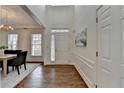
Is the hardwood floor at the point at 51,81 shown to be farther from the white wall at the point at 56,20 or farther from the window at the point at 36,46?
the window at the point at 36,46

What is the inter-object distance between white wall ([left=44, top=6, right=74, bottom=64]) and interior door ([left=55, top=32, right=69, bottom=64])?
1.64 feet

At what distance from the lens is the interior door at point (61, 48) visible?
9.81 metres

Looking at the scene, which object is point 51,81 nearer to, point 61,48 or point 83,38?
point 83,38

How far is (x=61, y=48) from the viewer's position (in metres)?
9.86

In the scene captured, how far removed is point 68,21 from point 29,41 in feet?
10.1

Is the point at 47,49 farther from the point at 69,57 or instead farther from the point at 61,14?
the point at 61,14

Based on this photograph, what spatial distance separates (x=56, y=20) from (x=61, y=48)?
173cm

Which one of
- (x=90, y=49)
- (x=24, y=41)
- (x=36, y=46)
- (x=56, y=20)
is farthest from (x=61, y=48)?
(x=90, y=49)

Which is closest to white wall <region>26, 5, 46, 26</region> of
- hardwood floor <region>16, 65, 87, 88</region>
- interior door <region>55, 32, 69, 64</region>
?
hardwood floor <region>16, 65, 87, 88</region>

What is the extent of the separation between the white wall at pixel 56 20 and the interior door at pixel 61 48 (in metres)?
0.50

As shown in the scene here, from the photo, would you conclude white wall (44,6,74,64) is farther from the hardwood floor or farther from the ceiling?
the hardwood floor

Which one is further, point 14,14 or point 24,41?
point 24,41

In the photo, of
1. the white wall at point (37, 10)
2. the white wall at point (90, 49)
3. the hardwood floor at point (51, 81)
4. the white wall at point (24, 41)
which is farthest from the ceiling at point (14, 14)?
the hardwood floor at point (51, 81)
